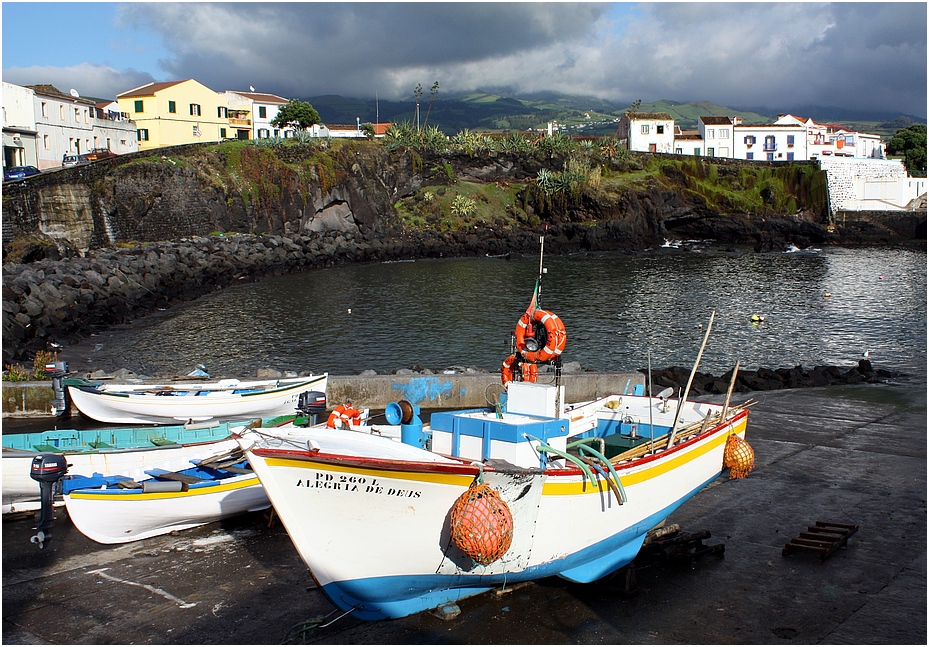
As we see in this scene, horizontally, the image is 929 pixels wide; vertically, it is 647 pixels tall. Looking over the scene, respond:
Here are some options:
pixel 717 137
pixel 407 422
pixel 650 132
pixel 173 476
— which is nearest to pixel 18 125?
pixel 173 476

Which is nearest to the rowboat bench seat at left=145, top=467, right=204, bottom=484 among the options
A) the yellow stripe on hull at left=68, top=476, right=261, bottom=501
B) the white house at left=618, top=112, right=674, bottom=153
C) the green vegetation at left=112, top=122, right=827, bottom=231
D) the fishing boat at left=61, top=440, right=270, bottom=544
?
the fishing boat at left=61, top=440, right=270, bottom=544

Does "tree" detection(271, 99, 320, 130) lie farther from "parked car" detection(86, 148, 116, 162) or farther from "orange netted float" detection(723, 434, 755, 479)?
"orange netted float" detection(723, 434, 755, 479)

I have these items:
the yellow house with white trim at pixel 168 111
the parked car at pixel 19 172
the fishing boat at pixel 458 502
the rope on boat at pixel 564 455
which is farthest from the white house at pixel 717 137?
the rope on boat at pixel 564 455

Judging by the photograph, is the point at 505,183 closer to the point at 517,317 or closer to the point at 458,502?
the point at 517,317

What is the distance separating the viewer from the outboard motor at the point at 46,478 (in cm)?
980

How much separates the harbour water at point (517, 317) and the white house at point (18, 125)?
22.3 metres

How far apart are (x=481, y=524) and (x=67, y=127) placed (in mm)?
59417

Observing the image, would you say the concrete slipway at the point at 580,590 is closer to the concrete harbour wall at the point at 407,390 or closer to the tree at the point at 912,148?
the concrete harbour wall at the point at 407,390

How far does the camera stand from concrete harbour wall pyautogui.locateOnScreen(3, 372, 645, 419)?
15.8 metres

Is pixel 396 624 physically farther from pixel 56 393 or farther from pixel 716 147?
pixel 716 147

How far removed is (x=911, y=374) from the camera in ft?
67.6

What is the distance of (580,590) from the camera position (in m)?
8.49

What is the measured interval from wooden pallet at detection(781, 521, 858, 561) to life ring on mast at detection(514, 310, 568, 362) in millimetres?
3573

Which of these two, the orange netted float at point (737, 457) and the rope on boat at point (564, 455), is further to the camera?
the orange netted float at point (737, 457)
